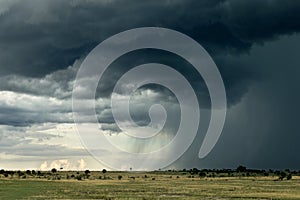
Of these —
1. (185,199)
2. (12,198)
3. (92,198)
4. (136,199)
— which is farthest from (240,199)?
(12,198)

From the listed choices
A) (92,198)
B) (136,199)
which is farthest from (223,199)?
(92,198)

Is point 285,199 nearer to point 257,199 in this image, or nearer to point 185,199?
point 257,199

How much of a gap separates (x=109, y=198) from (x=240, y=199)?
20.1 metres

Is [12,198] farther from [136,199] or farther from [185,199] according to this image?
[185,199]

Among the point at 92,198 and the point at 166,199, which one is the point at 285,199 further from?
the point at 92,198

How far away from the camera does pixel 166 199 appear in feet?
230

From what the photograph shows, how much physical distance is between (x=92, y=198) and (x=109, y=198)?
286cm

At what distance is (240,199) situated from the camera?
71.8 meters

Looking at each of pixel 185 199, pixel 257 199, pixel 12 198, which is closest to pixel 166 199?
pixel 185 199

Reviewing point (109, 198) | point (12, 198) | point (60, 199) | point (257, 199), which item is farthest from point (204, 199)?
point (12, 198)

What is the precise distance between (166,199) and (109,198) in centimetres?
886

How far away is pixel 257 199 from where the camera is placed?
71.5 metres

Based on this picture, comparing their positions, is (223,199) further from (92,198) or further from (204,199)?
(92,198)

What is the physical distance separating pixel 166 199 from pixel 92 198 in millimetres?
11700
